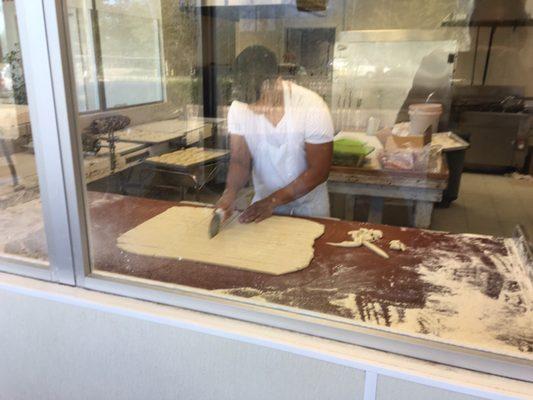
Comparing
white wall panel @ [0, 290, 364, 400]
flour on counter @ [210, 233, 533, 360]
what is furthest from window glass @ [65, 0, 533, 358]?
white wall panel @ [0, 290, 364, 400]

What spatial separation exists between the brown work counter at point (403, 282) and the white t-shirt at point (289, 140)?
403mm

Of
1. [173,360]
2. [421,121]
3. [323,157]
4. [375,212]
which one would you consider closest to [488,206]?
[421,121]

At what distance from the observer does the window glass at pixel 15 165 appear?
1000mm

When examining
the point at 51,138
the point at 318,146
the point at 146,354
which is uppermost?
the point at 51,138

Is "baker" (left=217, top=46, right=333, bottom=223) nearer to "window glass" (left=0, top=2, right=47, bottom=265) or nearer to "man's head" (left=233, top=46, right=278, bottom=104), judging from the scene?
"man's head" (left=233, top=46, right=278, bottom=104)

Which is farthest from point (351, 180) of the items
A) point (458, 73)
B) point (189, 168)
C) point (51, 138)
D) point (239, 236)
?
point (458, 73)

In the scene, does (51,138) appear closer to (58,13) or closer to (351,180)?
(58,13)

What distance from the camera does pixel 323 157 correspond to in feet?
5.24

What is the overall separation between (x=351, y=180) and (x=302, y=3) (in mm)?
1560

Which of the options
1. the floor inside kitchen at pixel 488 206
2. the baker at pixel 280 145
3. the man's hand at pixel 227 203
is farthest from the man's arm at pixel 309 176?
the floor inside kitchen at pixel 488 206

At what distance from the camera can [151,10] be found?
→ 2.62 m

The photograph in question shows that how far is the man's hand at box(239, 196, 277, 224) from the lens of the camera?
54.4 inches

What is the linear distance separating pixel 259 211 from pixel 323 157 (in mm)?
350

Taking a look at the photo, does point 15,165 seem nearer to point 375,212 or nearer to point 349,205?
point 349,205
